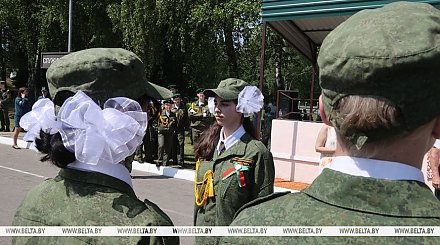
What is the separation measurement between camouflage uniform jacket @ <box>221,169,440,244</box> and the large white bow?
0.62 meters

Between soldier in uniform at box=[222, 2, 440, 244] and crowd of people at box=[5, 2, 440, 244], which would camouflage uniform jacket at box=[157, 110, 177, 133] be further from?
soldier in uniform at box=[222, 2, 440, 244]

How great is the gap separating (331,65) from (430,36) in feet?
0.70

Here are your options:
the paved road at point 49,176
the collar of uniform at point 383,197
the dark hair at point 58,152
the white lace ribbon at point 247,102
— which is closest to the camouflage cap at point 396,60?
the collar of uniform at point 383,197

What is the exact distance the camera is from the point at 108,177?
1682mm

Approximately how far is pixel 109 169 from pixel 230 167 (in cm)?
145

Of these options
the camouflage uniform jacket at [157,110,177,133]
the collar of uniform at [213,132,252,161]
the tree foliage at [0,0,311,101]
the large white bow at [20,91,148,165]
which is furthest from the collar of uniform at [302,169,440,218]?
the tree foliage at [0,0,311,101]

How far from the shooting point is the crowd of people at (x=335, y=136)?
107 cm

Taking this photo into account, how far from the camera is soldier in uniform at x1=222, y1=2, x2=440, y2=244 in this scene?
1062mm

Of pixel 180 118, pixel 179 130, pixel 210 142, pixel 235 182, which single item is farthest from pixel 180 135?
pixel 235 182

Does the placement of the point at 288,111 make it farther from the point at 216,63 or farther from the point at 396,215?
the point at 216,63

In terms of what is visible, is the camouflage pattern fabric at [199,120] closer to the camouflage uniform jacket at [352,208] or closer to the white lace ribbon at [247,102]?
the white lace ribbon at [247,102]

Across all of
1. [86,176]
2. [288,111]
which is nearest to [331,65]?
[86,176]

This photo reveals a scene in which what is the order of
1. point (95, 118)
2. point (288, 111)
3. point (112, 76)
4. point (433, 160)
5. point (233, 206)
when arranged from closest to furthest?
point (95, 118), point (112, 76), point (233, 206), point (433, 160), point (288, 111)

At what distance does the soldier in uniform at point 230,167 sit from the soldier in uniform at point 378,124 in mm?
1650
